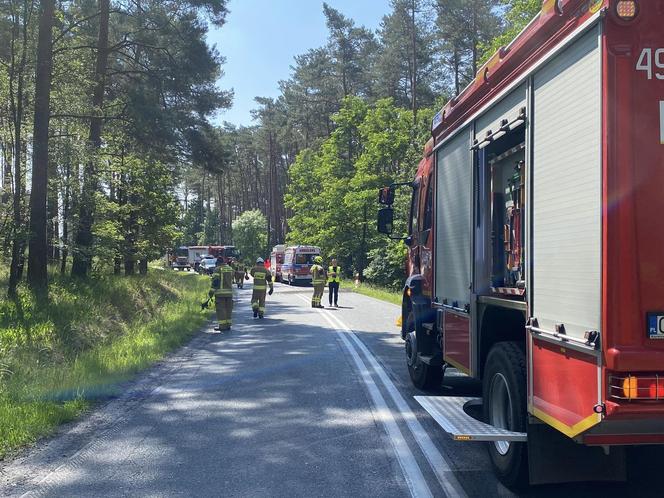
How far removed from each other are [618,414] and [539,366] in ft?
2.67

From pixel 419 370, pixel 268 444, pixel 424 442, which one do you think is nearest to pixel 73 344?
pixel 419 370

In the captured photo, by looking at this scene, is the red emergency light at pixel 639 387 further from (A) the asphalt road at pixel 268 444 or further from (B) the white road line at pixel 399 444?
(B) the white road line at pixel 399 444

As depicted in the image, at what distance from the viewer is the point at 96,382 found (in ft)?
27.4

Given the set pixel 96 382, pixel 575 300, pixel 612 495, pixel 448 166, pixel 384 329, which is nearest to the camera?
pixel 575 300

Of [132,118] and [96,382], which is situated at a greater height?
[132,118]

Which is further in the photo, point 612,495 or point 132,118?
point 132,118

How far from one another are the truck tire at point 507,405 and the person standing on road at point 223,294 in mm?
10589

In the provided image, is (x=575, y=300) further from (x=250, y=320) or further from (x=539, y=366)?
(x=250, y=320)

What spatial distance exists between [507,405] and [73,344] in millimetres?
9887

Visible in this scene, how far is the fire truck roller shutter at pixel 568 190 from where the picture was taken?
330 cm

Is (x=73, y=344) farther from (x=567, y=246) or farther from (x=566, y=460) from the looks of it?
(x=567, y=246)

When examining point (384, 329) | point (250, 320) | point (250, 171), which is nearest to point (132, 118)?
point (250, 320)

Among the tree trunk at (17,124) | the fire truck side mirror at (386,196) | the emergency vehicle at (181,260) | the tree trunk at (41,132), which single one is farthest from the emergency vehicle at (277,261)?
the fire truck side mirror at (386,196)

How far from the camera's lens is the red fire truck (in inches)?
124
